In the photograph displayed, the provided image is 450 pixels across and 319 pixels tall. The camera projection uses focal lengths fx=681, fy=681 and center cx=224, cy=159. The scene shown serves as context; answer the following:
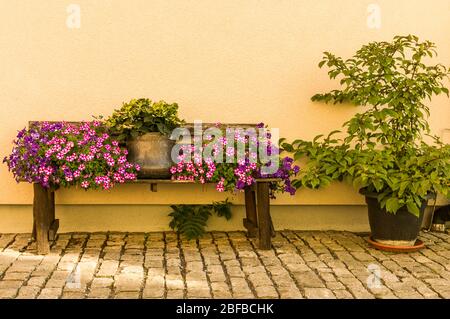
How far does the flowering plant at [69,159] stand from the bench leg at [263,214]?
41.4 inches

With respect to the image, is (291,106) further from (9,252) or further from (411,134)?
(9,252)

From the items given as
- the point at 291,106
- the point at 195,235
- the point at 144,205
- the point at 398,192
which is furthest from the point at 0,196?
the point at 398,192

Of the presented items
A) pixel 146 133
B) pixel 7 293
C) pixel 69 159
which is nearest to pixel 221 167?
pixel 146 133

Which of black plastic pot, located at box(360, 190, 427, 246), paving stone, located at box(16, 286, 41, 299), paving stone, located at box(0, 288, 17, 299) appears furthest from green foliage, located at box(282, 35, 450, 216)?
paving stone, located at box(0, 288, 17, 299)

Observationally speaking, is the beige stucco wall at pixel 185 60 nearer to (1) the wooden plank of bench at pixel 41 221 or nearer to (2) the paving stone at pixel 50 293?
(1) the wooden plank of bench at pixel 41 221

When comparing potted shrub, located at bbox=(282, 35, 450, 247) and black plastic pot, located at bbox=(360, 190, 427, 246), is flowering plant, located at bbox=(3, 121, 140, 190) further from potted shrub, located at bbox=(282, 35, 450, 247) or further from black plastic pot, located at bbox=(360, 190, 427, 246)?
black plastic pot, located at bbox=(360, 190, 427, 246)

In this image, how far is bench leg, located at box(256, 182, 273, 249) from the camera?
18.6 ft

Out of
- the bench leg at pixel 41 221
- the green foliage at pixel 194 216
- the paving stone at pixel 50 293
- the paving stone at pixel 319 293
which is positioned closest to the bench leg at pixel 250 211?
the green foliage at pixel 194 216

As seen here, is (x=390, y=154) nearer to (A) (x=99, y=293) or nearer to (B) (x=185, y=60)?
(B) (x=185, y=60)

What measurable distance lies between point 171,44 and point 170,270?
7.40 ft

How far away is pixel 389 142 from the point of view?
577cm

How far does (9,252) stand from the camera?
5555mm

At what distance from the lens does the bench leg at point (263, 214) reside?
566 centimetres
